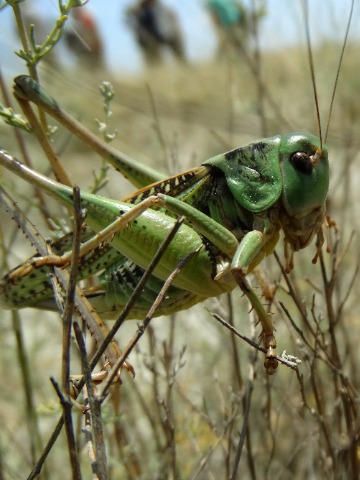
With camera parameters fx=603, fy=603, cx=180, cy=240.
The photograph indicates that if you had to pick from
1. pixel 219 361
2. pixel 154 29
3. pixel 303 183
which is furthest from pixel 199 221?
pixel 154 29

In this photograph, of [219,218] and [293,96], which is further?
[293,96]

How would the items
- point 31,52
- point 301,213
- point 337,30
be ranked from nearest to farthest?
point 31,52 → point 301,213 → point 337,30

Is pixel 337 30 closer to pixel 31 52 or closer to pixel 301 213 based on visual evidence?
pixel 301 213

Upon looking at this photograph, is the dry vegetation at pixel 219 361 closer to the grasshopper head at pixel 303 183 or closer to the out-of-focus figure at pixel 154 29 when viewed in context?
the grasshopper head at pixel 303 183

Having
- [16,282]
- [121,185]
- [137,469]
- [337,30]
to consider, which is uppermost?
[121,185]

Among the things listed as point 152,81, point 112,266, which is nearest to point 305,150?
point 112,266

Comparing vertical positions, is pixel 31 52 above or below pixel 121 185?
below

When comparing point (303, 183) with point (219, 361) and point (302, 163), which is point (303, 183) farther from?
point (219, 361)
